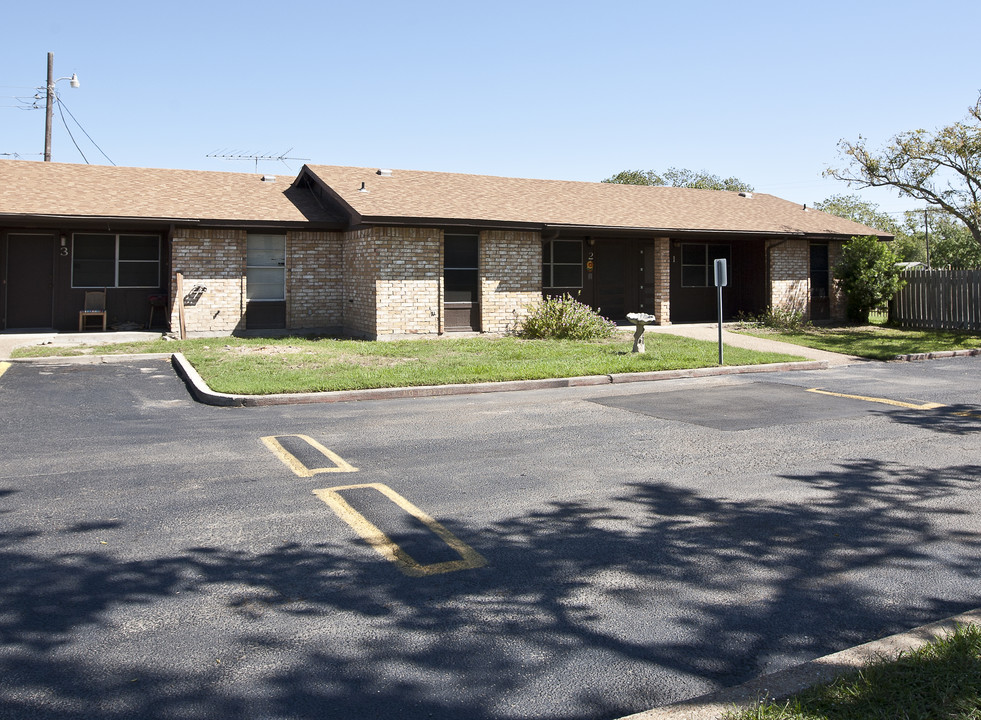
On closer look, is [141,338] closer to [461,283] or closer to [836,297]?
[461,283]

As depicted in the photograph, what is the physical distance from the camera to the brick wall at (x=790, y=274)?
81.1 ft

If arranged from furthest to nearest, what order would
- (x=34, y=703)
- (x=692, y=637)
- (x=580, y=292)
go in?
(x=580, y=292), (x=692, y=637), (x=34, y=703)

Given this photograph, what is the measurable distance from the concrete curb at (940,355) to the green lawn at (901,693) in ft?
51.1

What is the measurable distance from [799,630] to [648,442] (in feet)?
15.0

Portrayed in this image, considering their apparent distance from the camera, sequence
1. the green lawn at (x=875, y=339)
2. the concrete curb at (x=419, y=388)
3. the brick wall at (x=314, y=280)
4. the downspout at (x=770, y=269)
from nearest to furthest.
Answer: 1. the concrete curb at (x=419, y=388)
2. the green lawn at (x=875, y=339)
3. the brick wall at (x=314, y=280)
4. the downspout at (x=770, y=269)

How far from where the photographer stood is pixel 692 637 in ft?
13.1

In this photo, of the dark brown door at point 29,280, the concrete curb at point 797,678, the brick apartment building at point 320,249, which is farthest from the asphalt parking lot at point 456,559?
the dark brown door at point 29,280

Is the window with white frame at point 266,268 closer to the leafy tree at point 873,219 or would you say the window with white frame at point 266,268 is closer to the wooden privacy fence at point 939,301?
the wooden privacy fence at point 939,301

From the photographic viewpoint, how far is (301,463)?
7.60 metres

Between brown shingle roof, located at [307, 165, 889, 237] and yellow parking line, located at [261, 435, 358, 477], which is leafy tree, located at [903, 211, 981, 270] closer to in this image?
brown shingle roof, located at [307, 165, 889, 237]

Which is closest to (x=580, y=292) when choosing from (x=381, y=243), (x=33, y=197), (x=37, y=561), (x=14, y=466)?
(x=381, y=243)

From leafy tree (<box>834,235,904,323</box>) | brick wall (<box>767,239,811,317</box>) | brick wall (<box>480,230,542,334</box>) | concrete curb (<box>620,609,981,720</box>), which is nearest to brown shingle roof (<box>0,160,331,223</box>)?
brick wall (<box>480,230,542,334</box>)

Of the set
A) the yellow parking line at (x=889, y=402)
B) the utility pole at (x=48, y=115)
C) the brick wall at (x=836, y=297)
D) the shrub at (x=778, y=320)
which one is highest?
the utility pole at (x=48, y=115)

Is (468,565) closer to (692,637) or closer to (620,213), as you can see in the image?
(692,637)
